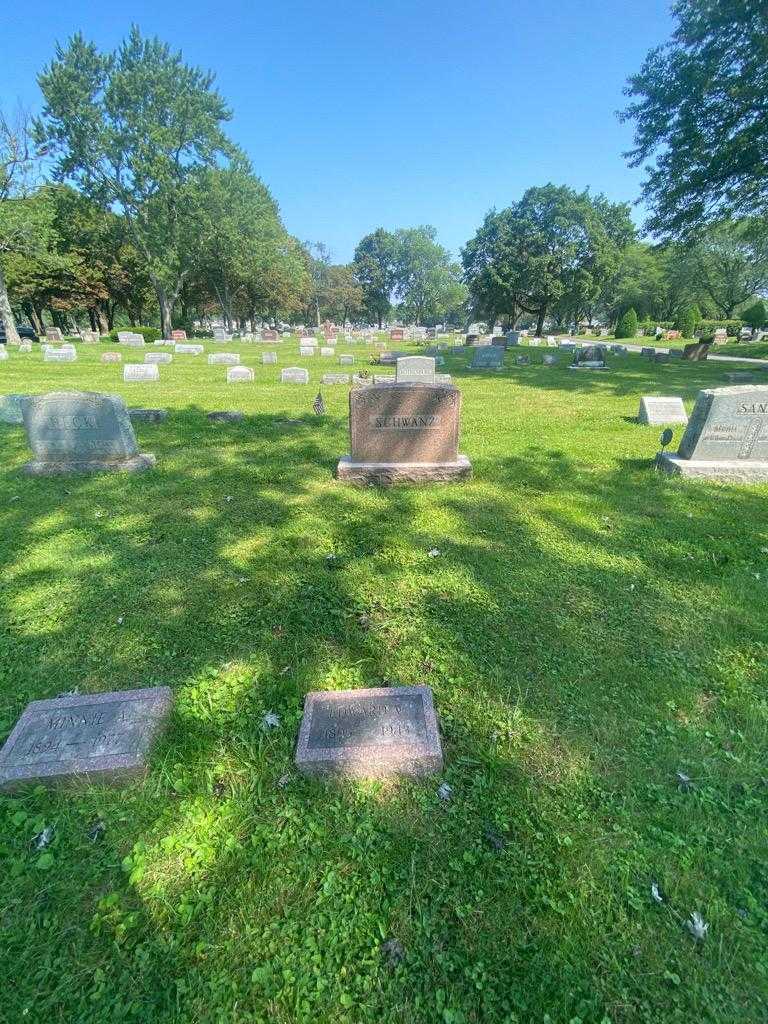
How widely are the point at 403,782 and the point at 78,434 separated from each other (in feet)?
19.3

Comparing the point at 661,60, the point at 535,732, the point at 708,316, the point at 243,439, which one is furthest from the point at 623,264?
the point at 535,732

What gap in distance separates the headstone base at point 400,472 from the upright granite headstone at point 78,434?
2830 mm

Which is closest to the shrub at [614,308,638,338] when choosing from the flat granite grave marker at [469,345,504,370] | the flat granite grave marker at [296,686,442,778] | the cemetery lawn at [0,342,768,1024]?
the flat granite grave marker at [469,345,504,370]

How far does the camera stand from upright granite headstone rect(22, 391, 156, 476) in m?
5.55

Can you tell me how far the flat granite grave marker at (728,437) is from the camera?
5.49 metres

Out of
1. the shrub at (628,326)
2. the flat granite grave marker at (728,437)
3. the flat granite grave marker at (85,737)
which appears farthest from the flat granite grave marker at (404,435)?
the shrub at (628,326)

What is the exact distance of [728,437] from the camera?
5715 mm

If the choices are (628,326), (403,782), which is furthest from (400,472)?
(628,326)

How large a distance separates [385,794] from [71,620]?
2546 mm

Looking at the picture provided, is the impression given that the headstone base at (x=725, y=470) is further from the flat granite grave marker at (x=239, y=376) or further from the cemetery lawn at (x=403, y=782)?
the flat granite grave marker at (x=239, y=376)

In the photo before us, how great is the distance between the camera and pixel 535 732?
2.35m

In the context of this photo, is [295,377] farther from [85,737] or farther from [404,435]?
[85,737]

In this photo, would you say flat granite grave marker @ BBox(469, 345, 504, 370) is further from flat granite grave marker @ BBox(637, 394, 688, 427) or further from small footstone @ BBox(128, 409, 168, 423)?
small footstone @ BBox(128, 409, 168, 423)

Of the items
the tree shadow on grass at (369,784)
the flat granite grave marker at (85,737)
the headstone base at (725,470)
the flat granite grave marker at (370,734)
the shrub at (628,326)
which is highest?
the shrub at (628,326)
